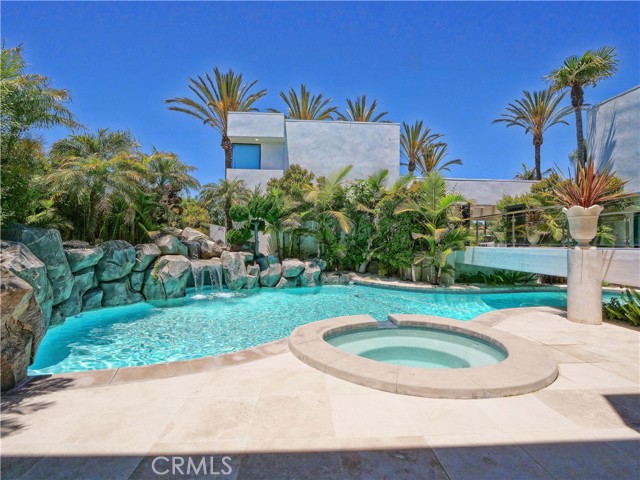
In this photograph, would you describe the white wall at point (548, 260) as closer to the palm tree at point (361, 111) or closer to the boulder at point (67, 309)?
the boulder at point (67, 309)

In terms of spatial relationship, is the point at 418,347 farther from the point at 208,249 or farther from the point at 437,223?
the point at 208,249

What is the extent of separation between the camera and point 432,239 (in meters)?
12.9

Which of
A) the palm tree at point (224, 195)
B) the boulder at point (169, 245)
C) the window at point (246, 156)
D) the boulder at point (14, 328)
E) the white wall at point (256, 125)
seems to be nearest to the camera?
the boulder at point (14, 328)

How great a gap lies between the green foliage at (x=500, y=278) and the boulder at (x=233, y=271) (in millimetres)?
10076

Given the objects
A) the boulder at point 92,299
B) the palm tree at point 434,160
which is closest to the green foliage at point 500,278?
the palm tree at point 434,160

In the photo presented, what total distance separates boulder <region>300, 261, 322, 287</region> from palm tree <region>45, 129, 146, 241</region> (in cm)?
728

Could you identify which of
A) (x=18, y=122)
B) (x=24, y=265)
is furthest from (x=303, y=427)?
(x=18, y=122)

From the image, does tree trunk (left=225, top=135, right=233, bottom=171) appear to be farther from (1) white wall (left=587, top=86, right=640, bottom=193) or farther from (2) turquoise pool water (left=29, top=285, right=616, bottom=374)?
(1) white wall (left=587, top=86, right=640, bottom=193)

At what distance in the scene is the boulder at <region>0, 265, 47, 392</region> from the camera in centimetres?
320

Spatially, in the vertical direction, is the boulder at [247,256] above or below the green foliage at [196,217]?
below

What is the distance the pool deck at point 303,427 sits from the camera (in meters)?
2.06

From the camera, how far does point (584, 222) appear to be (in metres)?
5.90

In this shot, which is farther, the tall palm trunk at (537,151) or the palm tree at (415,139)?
the palm tree at (415,139)

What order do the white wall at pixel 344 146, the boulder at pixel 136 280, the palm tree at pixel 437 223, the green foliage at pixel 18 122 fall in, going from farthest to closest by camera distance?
1. the white wall at pixel 344 146
2. the palm tree at pixel 437 223
3. the boulder at pixel 136 280
4. the green foliage at pixel 18 122
